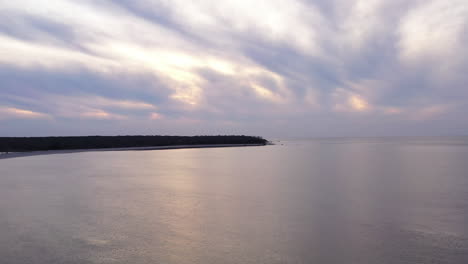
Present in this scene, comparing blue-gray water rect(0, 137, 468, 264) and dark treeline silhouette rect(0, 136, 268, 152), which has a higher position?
dark treeline silhouette rect(0, 136, 268, 152)

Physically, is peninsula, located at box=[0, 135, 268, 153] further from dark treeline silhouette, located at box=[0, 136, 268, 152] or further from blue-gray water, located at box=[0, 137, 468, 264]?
blue-gray water, located at box=[0, 137, 468, 264]

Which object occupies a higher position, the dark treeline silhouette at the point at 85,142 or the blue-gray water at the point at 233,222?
the dark treeline silhouette at the point at 85,142

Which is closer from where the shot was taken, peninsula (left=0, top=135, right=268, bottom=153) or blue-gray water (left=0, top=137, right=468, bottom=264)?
blue-gray water (left=0, top=137, right=468, bottom=264)

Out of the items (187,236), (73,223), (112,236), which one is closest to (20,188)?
(73,223)

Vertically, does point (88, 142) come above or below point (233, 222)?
above

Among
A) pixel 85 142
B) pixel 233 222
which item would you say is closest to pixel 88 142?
pixel 85 142

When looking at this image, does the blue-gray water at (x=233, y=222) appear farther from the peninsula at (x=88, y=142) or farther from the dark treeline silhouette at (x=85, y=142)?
the dark treeline silhouette at (x=85, y=142)

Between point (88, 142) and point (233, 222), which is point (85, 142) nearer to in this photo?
point (88, 142)

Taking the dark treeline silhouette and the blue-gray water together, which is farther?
the dark treeline silhouette

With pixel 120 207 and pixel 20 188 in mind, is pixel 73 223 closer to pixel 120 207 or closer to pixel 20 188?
pixel 120 207

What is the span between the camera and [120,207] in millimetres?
12148

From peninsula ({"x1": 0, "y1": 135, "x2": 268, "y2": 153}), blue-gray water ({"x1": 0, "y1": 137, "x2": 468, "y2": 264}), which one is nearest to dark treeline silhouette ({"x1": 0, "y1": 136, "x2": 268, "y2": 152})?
peninsula ({"x1": 0, "y1": 135, "x2": 268, "y2": 153})

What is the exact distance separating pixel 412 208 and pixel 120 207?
9.96 metres

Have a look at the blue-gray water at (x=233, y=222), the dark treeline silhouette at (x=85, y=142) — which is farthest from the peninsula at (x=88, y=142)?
the blue-gray water at (x=233, y=222)
